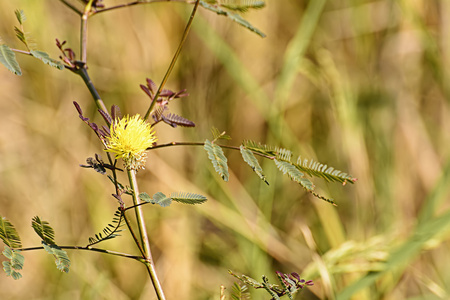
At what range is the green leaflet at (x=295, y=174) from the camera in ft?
1.40

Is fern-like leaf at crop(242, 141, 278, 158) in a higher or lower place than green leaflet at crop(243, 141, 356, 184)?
higher

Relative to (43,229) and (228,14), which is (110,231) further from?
(228,14)

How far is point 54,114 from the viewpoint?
4.87ft

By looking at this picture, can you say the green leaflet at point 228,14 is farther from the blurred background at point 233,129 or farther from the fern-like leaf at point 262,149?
the blurred background at point 233,129


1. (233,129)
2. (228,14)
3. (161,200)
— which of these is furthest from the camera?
(233,129)

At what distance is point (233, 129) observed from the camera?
1493 mm

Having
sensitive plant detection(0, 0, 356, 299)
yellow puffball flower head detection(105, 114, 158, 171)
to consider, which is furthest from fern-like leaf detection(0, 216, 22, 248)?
yellow puffball flower head detection(105, 114, 158, 171)

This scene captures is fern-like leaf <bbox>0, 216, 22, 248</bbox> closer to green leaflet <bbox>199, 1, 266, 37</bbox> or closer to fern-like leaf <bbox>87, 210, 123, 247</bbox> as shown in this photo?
fern-like leaf <bbox>87, 210, 123, 247</bbox>

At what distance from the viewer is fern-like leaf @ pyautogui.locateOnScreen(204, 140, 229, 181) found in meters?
0.42

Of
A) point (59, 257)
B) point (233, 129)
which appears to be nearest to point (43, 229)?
point (59, 257)

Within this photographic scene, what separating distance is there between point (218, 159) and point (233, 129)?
3.49 feet

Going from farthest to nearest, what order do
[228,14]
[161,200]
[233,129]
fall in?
1. [233,129]
2. [228,14]
3. [161,200]

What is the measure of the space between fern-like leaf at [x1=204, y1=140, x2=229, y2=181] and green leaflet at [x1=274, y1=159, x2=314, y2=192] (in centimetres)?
5

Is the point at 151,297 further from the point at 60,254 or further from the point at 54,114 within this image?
the point at 60,254
